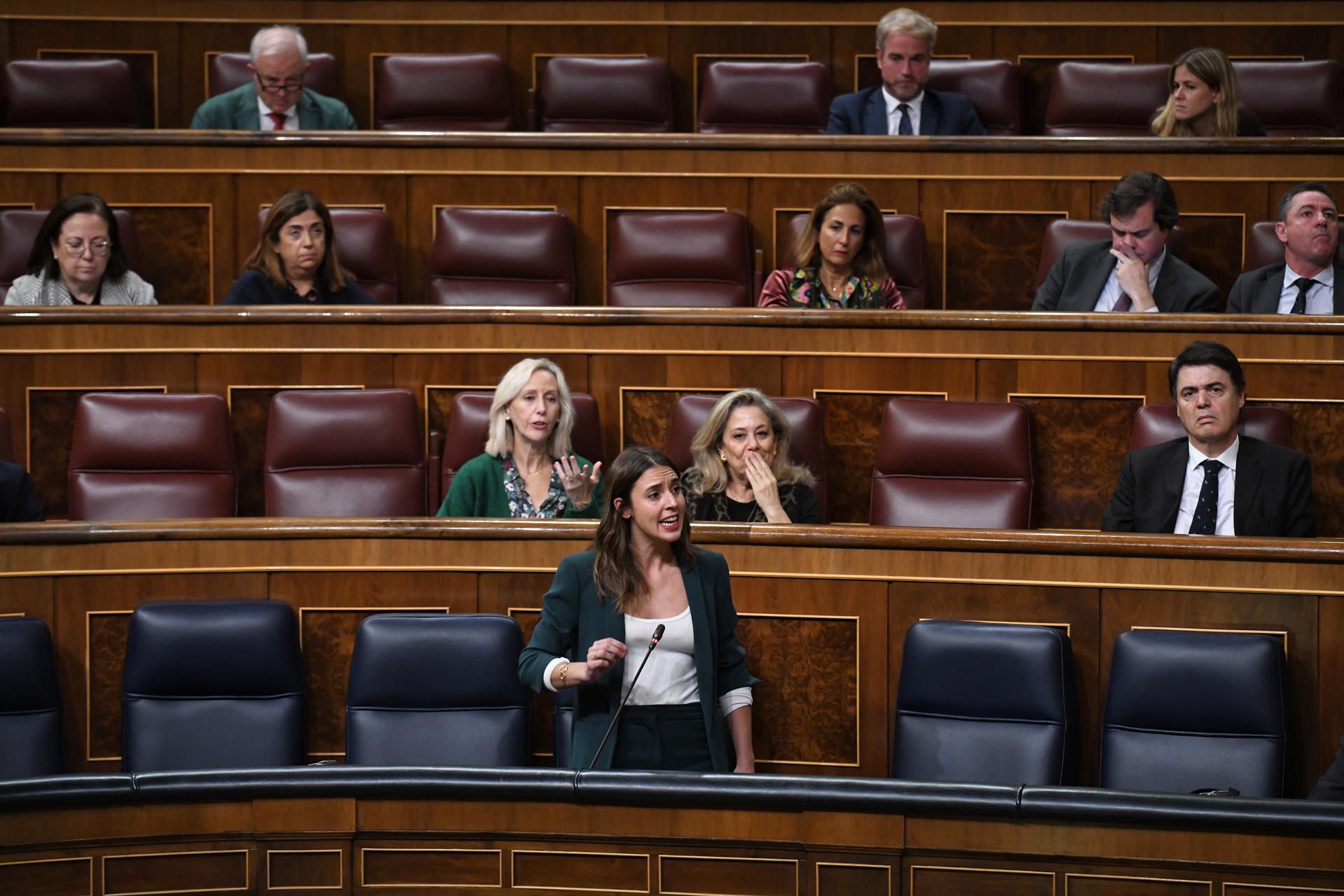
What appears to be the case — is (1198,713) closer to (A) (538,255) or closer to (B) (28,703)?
(B) (28,703)

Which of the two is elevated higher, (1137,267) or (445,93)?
(445,93)

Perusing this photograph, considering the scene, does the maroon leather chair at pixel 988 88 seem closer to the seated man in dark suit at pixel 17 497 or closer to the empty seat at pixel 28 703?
the seated man in dark suit at pixel 17 497

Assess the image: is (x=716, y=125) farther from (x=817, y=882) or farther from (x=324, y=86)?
(x=817, y=882)

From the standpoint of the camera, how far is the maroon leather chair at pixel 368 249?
231 cm

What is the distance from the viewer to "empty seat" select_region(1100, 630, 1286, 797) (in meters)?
1.44

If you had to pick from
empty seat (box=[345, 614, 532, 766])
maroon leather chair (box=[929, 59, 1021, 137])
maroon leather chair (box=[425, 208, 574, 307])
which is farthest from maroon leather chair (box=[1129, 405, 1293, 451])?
maroon leather chair (box=[929, 59, 1021, 137])

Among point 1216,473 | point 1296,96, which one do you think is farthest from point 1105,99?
point 1216,473

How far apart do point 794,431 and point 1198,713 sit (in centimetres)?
60

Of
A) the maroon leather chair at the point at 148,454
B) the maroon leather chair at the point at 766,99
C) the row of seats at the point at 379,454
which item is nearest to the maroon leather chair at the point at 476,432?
the row of seats at the point at 379,454

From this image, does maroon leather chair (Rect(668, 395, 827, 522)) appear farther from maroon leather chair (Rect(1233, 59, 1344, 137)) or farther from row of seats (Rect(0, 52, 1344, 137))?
maroon leather chair (Rect(1233, 59, 1344, 137))

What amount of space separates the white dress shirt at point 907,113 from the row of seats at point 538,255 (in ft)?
0.90

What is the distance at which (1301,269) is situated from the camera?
6.86ft

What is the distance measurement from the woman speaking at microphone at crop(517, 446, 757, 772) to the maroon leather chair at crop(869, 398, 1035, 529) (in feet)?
1.50

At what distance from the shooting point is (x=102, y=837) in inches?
47.6
